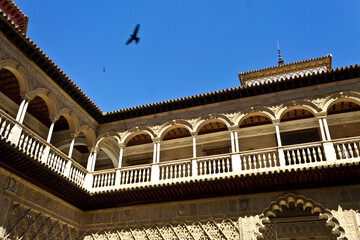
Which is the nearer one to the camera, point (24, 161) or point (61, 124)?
point (24, 161)

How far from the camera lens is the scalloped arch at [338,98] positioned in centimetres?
898

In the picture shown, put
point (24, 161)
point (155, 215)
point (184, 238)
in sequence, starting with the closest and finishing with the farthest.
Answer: point (24, 161)
point (184, 238)
point (155, 215)

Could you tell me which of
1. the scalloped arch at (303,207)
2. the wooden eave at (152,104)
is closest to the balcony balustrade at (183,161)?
the scalloped arch at (303,207)

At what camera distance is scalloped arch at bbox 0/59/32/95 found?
8.12m

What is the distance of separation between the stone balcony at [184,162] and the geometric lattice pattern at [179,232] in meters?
1.20

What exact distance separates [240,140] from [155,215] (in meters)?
3.77

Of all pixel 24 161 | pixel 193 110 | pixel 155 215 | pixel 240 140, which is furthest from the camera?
pixel 240 140

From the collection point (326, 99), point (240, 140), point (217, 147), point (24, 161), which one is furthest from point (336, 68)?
point (24, 161)

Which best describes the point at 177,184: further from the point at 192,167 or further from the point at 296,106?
the point at 296,106

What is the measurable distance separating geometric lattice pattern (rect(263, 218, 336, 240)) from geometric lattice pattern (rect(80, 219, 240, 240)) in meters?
1.47

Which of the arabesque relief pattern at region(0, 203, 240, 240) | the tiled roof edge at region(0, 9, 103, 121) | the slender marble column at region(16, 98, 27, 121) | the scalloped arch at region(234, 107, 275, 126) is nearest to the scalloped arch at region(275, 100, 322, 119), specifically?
the scalloped arch at region(234, 107, 275, 126)

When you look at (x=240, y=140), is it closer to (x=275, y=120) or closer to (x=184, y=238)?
(x=275, y=120)

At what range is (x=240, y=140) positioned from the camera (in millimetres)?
11234

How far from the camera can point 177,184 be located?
8.94 metres
